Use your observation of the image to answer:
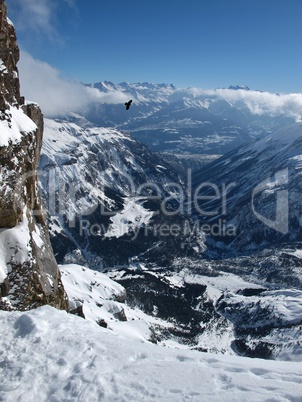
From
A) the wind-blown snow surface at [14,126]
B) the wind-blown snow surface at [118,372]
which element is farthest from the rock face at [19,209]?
the wind-blown snow surface at [118,372]

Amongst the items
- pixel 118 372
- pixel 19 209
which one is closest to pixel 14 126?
pixel 19 209

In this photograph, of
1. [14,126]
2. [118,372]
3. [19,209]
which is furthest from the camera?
[14,126]

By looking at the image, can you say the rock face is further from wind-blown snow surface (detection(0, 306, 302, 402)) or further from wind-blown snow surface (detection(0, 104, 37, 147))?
wind-blown snow surface (detection(0, 306, 302, 402))

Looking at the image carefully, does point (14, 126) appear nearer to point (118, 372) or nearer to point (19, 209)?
point (19, 209)

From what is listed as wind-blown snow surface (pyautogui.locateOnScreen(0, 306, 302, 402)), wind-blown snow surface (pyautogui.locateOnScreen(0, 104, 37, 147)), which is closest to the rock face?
wind-blown snow surface (pyautogui.locateOnScreen(0, 104, 37, 147))

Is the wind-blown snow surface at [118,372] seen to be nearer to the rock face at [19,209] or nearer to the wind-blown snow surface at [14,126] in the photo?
the rock face at [19,209]

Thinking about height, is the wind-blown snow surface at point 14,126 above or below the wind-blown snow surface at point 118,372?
above
